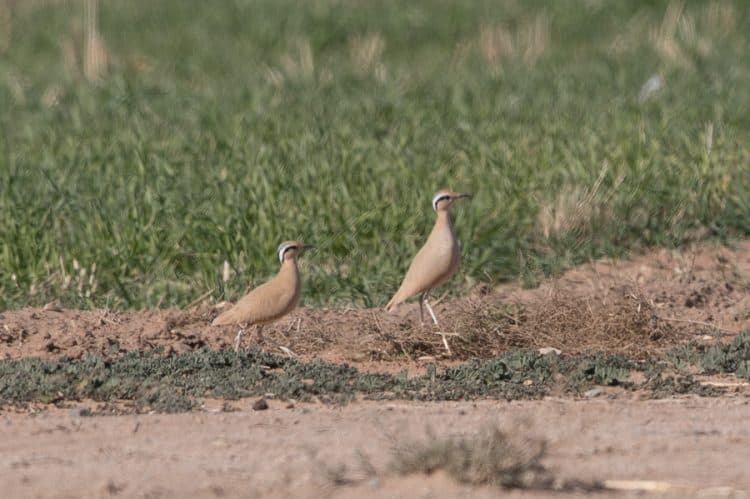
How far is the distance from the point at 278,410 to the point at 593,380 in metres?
1.79

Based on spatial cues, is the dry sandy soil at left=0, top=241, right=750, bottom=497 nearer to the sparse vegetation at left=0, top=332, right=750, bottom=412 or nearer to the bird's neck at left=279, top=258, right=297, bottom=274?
the sparse vegetation at left=0, top=332, right=750, bottom=412

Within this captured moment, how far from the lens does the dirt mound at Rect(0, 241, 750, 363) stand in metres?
9.22

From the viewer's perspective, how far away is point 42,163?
13617mm

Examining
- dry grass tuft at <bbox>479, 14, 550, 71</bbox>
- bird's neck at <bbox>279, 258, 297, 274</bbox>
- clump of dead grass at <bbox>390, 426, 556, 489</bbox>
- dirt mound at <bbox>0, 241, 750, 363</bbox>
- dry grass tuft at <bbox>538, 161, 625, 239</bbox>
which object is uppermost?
clump of dead grass at <bbox>390, 426, 556, 489</bbox>

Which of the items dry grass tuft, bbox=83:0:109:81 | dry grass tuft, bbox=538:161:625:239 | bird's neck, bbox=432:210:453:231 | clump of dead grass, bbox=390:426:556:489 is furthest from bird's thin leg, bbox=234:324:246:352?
dry grass tuft, bbox=83:0:109:81

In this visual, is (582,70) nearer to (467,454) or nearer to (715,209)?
(715,209)

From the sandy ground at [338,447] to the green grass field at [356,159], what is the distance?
10.6ft

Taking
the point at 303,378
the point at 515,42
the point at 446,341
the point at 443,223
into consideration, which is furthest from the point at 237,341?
the point at 515,42

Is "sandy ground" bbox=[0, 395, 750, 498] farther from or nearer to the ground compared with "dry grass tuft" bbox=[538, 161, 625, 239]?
farther from the ground

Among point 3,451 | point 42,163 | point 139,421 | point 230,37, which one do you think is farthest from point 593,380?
point 230,37

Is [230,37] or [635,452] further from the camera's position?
[230,37]

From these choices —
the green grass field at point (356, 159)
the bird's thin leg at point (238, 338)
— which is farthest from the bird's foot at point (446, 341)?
the green grass field at point (356, 159)

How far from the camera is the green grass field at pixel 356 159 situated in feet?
37.5

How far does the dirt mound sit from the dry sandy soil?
0.01 m
